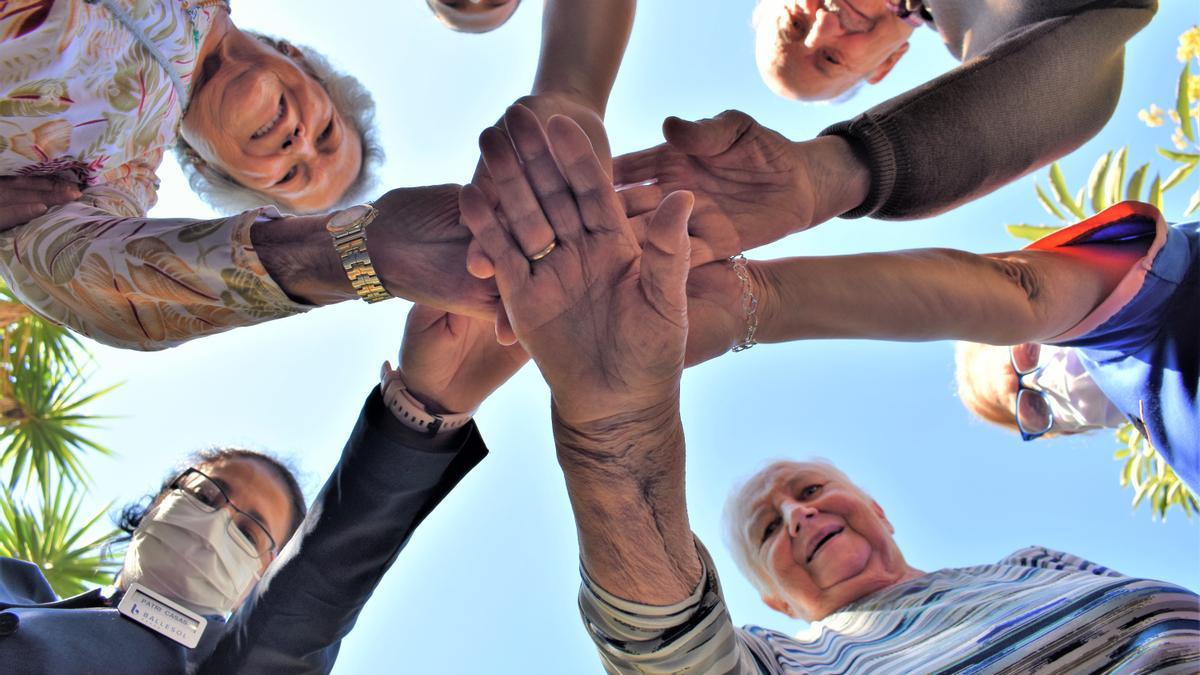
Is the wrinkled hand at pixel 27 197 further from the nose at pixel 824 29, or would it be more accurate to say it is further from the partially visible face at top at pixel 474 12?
the nose at pixel 824 29

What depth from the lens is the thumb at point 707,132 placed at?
66.5 inches

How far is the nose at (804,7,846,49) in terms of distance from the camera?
2973 mm

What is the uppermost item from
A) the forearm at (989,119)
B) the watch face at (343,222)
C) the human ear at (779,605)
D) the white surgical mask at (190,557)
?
the forearm at (989,119)

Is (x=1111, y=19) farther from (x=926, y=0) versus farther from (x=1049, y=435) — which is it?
(x=1049, y=435)

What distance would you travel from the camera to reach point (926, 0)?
104 inches

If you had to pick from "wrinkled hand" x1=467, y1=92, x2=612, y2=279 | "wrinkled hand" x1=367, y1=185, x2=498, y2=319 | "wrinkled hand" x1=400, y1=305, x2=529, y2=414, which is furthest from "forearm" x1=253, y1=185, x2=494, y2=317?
"wrinkled hand" x1=400, y1=305, x2=529, y2=414

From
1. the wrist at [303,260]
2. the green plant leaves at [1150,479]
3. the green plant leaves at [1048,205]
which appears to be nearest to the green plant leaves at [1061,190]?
the green plant leaves at [1048,205]

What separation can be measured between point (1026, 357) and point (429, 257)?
6.50 feet

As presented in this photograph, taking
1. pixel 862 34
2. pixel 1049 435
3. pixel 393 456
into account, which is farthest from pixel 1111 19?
pixel 393 456

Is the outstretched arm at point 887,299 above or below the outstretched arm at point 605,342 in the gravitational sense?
above

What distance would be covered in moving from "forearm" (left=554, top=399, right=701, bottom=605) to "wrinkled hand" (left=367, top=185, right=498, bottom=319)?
14.0 inches

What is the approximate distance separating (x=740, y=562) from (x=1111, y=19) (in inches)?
77.7

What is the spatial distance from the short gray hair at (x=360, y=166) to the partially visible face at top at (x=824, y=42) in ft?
5.09

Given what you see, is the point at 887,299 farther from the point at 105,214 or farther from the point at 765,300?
the point at 105,214
